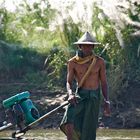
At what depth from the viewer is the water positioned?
1047 centimetres

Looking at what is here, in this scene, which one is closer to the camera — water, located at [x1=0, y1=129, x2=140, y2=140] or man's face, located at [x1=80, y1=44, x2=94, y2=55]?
man's face, located at [x1=80, y1=44, x2=94, y2=55]

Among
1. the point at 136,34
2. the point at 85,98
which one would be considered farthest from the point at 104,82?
the point at 136,34

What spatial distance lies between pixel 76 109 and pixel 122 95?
Result: 5246 millimetres

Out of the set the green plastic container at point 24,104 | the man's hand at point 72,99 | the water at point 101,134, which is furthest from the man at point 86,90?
the water at point 101,134

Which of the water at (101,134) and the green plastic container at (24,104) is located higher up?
the green plastic container at (24,104)

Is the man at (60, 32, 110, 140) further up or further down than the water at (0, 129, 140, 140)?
further up

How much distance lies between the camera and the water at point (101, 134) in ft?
34.4

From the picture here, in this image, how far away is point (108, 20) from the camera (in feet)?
43.7

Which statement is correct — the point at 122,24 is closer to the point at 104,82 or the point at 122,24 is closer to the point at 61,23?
the point at 61,23

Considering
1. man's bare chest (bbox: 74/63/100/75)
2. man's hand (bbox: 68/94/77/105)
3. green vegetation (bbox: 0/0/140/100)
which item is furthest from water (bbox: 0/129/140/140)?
man's hand (bbox: 68/94/77/105)

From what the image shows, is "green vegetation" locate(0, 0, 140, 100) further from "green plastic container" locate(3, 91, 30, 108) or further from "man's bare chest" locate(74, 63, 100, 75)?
"man's bare chest" locate(74, 63, 100, 75)

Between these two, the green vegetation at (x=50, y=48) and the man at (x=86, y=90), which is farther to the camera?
the green vegetation at (x=50, y=48)

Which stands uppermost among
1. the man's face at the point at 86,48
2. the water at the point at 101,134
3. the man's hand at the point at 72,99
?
the man's face at the point at 86,48

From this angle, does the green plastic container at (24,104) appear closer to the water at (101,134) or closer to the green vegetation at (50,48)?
the water at (101,134)
